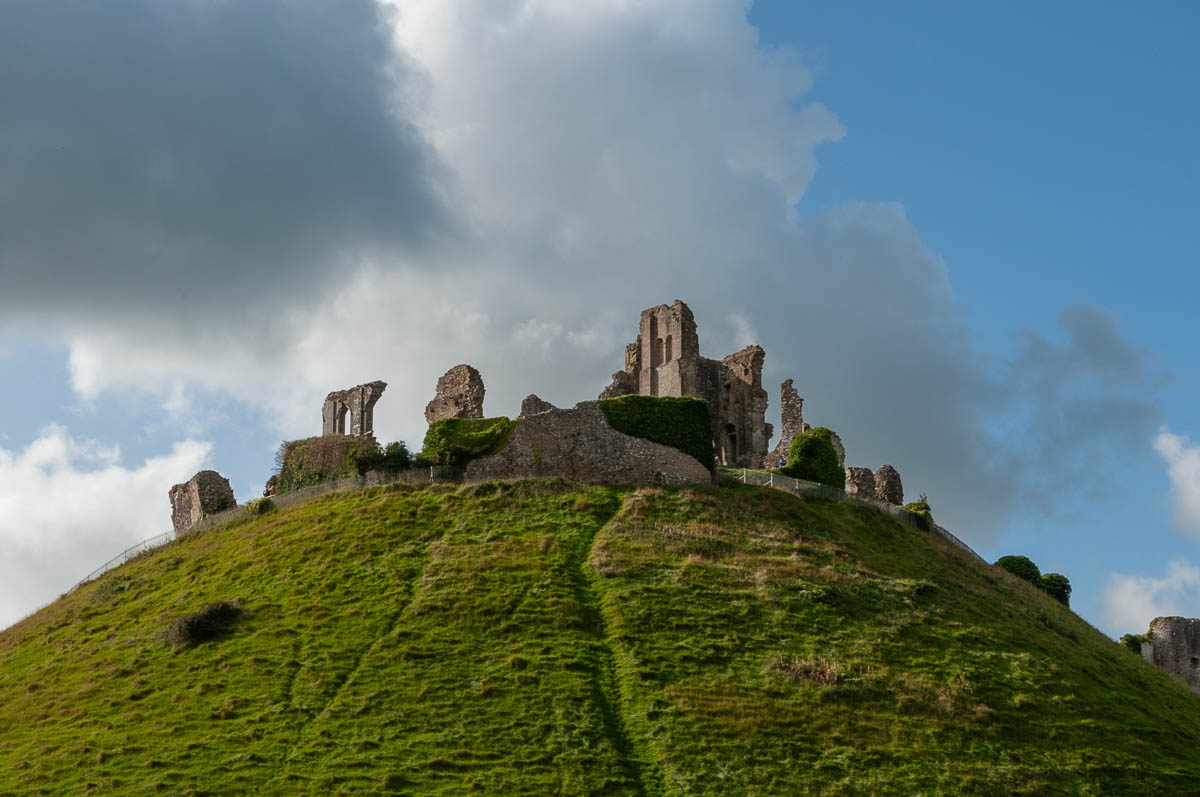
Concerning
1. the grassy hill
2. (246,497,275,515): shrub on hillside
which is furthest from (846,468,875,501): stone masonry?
(246,497,275,515): shrub on hillside

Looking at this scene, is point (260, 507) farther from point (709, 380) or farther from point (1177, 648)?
point (1177, 648)

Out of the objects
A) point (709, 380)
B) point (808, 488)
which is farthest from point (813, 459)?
point (709, 380)

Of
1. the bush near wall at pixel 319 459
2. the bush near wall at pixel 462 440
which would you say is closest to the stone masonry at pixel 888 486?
the bush near wall at pixel 462 440

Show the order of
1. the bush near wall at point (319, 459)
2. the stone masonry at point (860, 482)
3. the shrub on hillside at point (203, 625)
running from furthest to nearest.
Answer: the stone masonry at point (860, 482) < the bush near wall at point (319, 459) < the shrub on hillside at point (203, 625)

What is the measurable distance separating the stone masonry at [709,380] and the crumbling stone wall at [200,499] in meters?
23.3

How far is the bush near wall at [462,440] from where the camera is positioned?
63438mm

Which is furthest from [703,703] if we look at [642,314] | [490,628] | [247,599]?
[642,314]

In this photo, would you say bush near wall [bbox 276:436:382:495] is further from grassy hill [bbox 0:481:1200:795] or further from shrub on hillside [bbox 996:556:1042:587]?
shrub on hillside [bbox 996:556:1042:587]

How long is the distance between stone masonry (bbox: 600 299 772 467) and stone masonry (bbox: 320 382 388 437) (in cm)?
1386

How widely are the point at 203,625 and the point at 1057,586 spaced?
48313mm

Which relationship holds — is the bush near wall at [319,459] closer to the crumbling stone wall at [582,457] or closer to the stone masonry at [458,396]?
the stone masonry at [458,396]

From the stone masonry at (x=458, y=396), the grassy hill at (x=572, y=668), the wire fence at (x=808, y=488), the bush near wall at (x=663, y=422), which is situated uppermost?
the stone masonry at (x=458, y=396)

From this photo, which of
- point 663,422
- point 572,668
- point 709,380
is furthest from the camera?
point 709,380

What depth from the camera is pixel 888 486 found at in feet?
237
